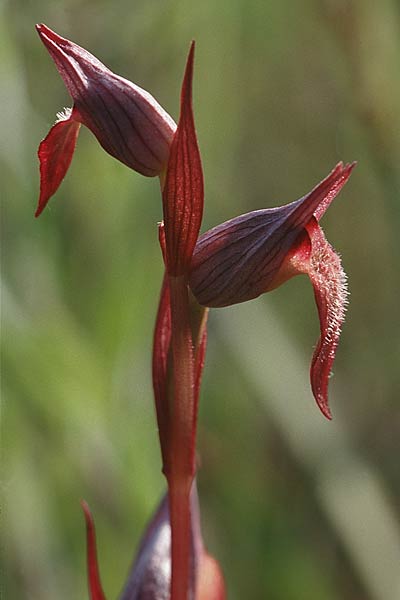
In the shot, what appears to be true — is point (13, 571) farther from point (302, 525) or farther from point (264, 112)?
point (264, 112)

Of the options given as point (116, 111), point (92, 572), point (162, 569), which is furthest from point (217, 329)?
point (116, 111)

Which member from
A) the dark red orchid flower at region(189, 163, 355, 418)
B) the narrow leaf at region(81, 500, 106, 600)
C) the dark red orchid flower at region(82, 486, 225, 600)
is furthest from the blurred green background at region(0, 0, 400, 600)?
the dark red orchid flower at region(189, 163, 355, 418)

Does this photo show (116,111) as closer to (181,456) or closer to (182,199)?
(182,199)

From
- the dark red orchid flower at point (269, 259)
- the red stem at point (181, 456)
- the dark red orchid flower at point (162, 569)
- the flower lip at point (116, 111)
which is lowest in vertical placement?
the dark red orchid flower at point (162, 569)

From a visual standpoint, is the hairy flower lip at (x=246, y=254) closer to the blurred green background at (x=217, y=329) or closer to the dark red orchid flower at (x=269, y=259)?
the dark red orchid flower at (x=269, y=259)

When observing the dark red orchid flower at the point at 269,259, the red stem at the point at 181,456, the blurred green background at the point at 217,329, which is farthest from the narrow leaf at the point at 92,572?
the blurred green background at the point at 217,329

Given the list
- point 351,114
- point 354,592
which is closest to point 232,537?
point 354,592
